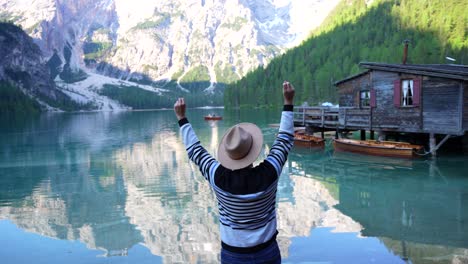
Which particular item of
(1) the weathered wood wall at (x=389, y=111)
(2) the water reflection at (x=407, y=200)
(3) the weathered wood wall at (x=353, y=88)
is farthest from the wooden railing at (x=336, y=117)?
Answer: (2) the water reflection at (x=407, y=200)

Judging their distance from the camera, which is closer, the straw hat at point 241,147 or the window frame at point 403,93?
the straw hat at point 241,147

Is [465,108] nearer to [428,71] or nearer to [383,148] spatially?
[428,71]

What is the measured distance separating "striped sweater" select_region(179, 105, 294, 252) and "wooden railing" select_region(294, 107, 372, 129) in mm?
26566

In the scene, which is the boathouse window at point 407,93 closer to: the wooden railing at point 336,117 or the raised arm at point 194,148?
the wooden railing at point 336,117

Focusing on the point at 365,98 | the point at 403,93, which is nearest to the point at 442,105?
the point at 403,93

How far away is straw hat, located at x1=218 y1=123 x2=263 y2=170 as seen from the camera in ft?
14.1

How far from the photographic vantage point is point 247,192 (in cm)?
429

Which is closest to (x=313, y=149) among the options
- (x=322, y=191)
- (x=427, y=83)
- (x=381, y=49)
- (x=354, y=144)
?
(x=354, y=144)

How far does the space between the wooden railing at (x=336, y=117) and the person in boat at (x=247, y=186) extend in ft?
87.3

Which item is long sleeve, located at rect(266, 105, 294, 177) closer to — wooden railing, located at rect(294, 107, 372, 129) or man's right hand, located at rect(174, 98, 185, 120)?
man's right hand, located at rect(174, 98, 185, 120)

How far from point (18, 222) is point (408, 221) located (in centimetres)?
1355

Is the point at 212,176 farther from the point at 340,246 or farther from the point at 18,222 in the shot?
the point at 18,222

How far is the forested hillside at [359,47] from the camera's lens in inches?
4269

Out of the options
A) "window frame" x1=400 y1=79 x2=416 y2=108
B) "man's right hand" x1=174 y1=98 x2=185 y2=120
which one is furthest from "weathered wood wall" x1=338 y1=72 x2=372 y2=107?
"man's right hand" x1=174 y1=98 x2=185 y2=120
